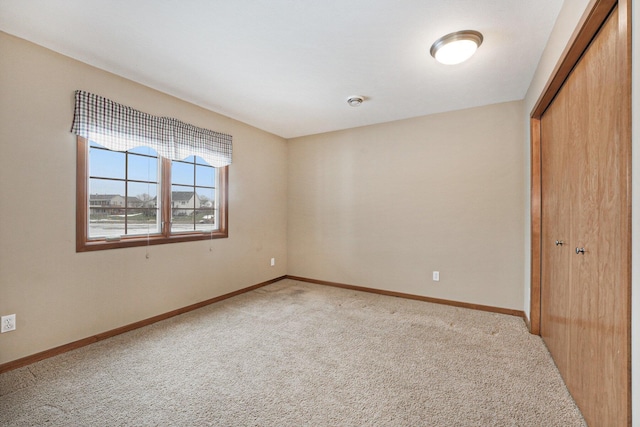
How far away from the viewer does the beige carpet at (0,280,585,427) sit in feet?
5.31

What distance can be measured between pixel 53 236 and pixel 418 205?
370cm

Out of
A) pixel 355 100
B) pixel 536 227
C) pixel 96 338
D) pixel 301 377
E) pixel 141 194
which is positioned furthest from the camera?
pixel 355 100

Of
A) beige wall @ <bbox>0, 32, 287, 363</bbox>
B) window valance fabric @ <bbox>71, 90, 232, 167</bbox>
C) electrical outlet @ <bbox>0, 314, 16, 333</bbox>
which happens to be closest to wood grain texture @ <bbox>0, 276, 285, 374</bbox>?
beige wall @ <bbox>0, 32, 287, 363</bbox>

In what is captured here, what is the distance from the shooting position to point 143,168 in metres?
2.92

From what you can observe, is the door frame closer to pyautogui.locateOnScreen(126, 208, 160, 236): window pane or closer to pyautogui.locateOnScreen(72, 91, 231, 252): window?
pyautogui.locateOnScreen(72, 91, 231, 252): window

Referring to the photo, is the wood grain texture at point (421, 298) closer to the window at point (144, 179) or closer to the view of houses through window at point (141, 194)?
the window at point (144, 179)

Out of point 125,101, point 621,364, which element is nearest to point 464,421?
point 621,364

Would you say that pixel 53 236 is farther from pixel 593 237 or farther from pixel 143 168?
pixel 593 237

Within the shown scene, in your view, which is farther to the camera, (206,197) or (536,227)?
(206,197)

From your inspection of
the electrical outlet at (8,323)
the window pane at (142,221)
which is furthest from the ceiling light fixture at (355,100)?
the electrical outlet at (8,323)

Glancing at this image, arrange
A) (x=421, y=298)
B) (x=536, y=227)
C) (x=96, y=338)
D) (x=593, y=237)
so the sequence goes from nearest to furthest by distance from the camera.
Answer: (x=593, y=237)
(x=96, y=338)
(x=536, y=227)
(x=421, y=298)

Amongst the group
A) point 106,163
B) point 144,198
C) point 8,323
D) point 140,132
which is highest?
point 140,132

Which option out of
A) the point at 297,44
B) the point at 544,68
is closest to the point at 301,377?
the point at 297,44

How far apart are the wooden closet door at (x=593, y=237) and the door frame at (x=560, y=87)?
46 millimetres
